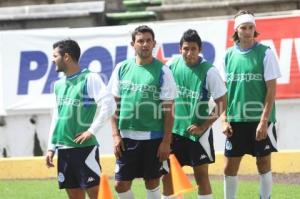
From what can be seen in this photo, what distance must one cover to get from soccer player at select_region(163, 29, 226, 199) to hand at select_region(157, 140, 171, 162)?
0.65m

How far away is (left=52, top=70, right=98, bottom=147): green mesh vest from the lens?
745 cm

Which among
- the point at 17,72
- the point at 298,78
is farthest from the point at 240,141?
the point at 17,72

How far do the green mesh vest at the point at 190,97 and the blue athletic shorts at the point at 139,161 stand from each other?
0.70m

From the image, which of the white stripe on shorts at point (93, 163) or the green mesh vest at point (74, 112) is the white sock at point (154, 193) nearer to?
the white stripe on shorts at point (93, 163)

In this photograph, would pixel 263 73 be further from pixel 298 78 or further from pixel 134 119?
pixel 298 78

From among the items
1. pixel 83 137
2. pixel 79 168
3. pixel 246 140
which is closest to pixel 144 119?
pixel 83 137

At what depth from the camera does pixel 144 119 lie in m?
7.69

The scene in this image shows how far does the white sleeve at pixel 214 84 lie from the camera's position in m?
8.15

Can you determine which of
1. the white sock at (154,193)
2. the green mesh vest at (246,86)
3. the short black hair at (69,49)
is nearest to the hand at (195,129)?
the green mesh vest at (246,86)

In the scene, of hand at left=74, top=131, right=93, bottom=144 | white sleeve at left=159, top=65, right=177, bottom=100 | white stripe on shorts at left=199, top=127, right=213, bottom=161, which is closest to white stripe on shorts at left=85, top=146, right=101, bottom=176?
hand at left=74, top=131, right=93, bottom=144

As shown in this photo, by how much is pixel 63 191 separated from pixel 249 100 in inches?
139

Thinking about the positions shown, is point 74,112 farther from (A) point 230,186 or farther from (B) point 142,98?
(A) point 230,186

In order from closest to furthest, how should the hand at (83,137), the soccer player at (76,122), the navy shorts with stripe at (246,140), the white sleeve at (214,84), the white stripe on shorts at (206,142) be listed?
the hand at (83,137)
the soccer player at (76,122)
the white sleeve at (214,84)
the white stripe on shorts at (206,142)
the navy shorts with stripe at (246,140)

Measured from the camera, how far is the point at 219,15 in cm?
1587
